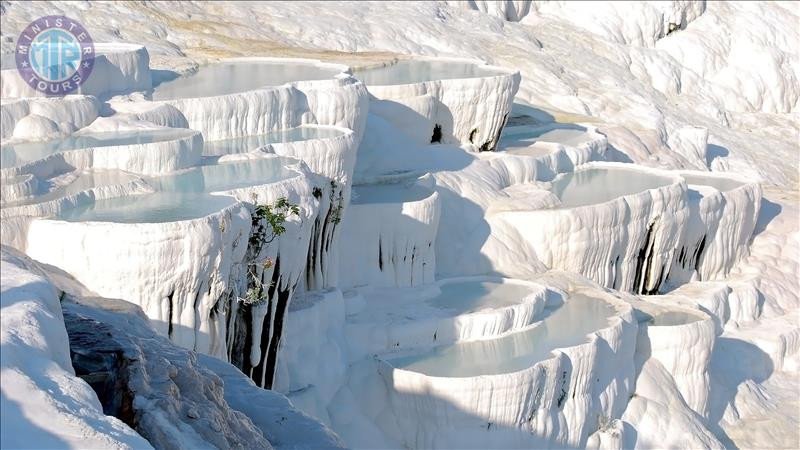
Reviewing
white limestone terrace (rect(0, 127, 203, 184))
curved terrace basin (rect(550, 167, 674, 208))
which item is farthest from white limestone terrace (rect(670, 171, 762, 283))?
white limestone terrace (rect(0, 127, 203, 184))

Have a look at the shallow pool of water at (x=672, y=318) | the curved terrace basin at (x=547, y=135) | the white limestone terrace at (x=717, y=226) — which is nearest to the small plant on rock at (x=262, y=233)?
the shallow pool of water at (x=672, y=318)

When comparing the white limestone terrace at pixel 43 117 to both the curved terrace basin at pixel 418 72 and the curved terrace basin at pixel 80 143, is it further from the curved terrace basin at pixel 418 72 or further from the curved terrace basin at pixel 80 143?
the curved terrace basin at pixel 418 72

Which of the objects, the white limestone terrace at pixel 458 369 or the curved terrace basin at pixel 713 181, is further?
the curved terrace basin at pixel 713 181

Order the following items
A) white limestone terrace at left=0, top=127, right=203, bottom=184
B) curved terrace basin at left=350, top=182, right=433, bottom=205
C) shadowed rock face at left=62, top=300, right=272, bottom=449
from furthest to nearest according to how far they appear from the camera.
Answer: curved terrace basin at left=350, top=182, right=433, bottom=205 < white limestone terrace at left=0, top=127, right=203, bottom=184 < shadowed rock face at left=62, top=300, right=272, bottom=449

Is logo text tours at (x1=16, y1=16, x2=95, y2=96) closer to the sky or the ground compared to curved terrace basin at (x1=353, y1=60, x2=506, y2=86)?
closer to the sky

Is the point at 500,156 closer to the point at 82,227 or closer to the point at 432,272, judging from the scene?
the point at 432,272

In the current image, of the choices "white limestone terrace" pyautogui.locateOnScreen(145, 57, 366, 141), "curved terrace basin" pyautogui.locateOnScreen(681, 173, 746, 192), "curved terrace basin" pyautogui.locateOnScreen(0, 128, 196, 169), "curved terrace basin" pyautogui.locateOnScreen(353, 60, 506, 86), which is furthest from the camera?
"curved terrace basin" pyautogui.locateOnScreen(681, 173, 746, 192)

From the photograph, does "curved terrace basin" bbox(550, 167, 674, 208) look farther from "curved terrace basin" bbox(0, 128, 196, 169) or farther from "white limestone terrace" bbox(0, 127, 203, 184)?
"white limestone terrace" bbox(0, 127, 203, 184)
